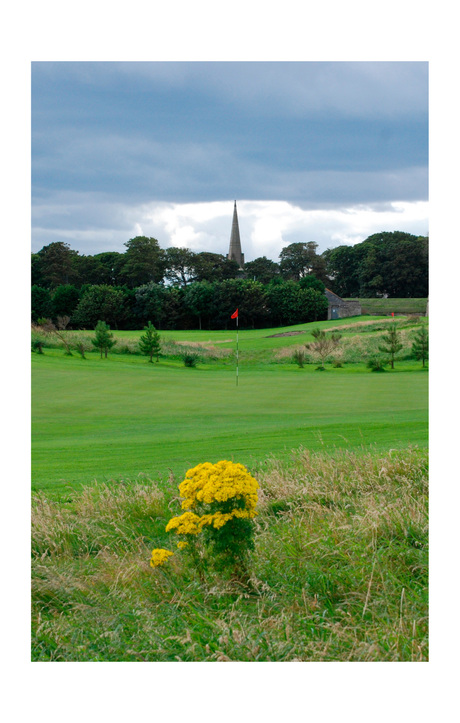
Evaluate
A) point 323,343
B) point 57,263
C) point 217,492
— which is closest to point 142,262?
point 57,263

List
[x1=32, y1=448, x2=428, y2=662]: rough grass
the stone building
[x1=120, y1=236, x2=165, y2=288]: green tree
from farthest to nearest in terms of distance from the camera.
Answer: the stone building
[x1=120, y1=236, x2=165, y2=288]: green tree
[x1=32, y1=448, x2=428, y2=662]: rough grass

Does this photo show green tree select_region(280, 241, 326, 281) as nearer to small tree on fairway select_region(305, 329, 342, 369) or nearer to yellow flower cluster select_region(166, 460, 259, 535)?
small tree on fairway select_region(305, 329, 342, 369)

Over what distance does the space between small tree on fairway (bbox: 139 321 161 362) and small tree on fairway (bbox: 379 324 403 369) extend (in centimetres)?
261

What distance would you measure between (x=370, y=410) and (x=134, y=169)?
3600mm

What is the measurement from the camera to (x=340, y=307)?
5.70 m

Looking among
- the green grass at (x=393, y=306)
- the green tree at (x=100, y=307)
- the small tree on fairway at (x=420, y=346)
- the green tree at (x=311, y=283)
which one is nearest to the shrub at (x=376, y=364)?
the small tree on fairway at (x=420, y=346)

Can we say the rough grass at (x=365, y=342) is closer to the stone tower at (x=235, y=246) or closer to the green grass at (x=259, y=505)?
the green grass at (x=259, y=505)

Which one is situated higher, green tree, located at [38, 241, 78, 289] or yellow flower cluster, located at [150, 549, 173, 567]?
green tree, located at [38, 241, 78, 289]

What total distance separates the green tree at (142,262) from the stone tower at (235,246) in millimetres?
708

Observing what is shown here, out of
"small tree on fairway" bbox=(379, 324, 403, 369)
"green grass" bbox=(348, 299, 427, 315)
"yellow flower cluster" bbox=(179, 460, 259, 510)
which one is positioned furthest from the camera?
"small tree on fairway" bbox=(379, 324, 403, 369)

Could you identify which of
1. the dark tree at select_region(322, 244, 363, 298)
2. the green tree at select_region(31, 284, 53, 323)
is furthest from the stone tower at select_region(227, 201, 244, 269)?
the green tree at select_region(31, 284, 53, 323)

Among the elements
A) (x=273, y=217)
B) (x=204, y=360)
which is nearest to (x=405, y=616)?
(x=204, y=360)

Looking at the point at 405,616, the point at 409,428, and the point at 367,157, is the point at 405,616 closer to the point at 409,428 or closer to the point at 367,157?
the point at 409,428

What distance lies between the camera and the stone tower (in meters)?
5.30
